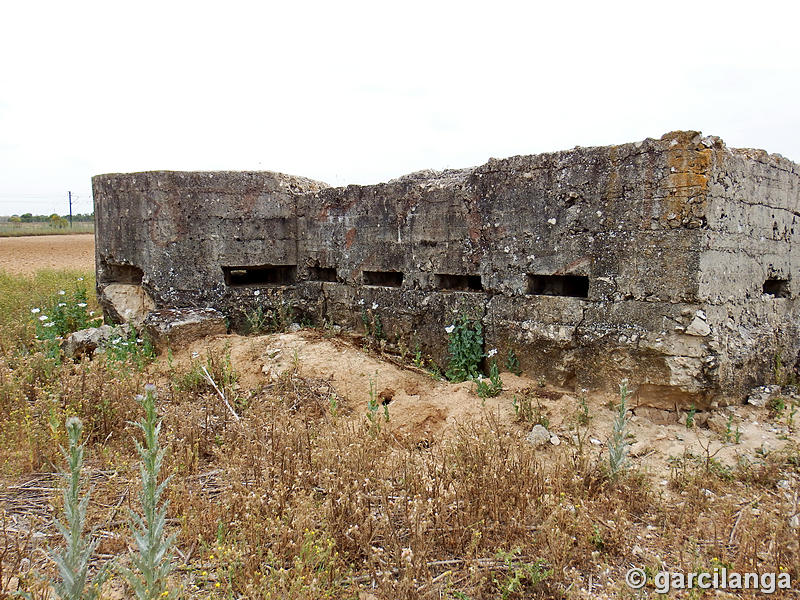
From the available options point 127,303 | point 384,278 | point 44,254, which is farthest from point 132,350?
point 44,254

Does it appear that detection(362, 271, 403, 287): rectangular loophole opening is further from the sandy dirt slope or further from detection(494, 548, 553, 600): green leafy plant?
the sandy dirt slope

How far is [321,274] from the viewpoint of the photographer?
6941 mm

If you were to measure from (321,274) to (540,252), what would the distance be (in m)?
2.96

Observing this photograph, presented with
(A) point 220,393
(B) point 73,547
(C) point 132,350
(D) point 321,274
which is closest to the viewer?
(B) point 73,547

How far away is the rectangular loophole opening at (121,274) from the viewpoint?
7.09m

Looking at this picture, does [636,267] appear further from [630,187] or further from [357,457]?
[357,457]

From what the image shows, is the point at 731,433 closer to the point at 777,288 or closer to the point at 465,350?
the point at 777,288

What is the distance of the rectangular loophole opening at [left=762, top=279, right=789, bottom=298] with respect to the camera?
4.99 meters

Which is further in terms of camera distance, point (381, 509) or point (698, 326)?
point (698, 326)

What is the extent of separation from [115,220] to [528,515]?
5.83 meters

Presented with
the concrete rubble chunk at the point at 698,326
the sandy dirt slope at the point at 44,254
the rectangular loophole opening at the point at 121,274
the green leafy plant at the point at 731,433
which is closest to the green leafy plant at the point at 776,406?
the green leafy plant at the point at 731,433

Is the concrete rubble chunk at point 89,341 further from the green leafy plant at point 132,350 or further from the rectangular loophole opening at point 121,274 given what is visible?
the rectangular loophole opening at point 121,274

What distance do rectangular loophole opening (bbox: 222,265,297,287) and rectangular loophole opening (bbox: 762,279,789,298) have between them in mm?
4843

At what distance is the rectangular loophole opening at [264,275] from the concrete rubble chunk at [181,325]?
29.7 inches
